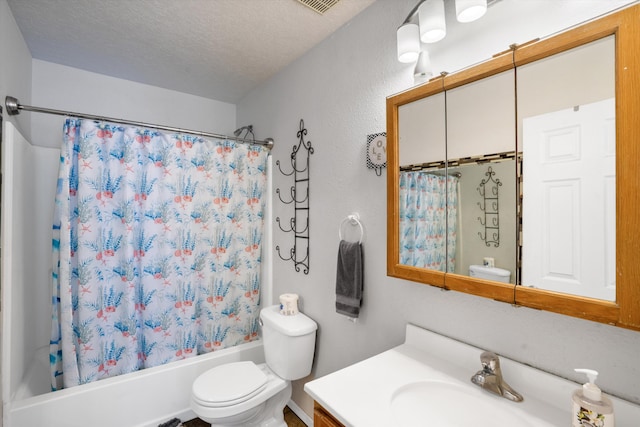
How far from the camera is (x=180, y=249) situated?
204 cm

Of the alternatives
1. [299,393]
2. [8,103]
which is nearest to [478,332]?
[299,393]

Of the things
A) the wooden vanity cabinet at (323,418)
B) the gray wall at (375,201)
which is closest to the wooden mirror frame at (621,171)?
the gray wall at (375,201)

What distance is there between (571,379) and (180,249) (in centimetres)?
211

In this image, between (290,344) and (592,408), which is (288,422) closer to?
(290,344)

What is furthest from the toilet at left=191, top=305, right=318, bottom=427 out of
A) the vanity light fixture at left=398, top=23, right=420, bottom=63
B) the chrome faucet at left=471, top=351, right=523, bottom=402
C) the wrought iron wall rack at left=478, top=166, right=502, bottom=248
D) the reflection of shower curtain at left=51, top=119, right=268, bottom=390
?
the vanity light fixture at left=398, top=23, right=420, bottom=63

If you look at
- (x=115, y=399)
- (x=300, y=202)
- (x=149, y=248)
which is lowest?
(x=115, y=399)

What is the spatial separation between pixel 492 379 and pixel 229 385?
1.34 meters

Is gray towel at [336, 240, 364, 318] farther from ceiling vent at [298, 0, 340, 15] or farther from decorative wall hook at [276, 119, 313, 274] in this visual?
ceiling vent at [298, 0, 340, 15]

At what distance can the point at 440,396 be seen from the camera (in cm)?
101

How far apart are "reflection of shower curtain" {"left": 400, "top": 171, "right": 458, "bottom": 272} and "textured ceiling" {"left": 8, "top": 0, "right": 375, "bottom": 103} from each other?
3.48ft

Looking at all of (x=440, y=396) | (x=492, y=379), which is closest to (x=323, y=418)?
(x=440, y=396)

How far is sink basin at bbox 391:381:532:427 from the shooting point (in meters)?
0.88

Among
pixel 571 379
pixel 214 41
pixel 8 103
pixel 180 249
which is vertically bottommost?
pixel 571 379

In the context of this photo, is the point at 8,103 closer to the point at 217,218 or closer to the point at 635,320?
the point at 217,218
